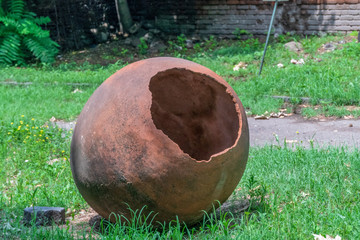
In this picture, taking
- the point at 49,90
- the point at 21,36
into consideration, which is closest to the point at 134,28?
the point at 21,36

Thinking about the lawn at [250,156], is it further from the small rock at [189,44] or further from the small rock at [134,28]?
the small rock at [134,28]

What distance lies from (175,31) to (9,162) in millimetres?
10908

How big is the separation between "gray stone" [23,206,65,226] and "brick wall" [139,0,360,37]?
11463mm

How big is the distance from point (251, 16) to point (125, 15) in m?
4.17

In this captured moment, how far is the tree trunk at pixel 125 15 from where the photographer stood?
16.2 m

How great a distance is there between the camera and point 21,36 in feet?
49.7

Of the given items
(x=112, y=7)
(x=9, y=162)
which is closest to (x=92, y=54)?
(x=112, y=7)

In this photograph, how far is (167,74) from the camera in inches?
159

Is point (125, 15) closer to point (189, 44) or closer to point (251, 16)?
point (189, 44)

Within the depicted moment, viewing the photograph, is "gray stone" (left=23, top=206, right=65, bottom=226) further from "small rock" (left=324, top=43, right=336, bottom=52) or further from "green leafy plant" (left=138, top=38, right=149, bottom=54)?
"green leafy plant" (left=138, top=38, right=149, bottom=54)

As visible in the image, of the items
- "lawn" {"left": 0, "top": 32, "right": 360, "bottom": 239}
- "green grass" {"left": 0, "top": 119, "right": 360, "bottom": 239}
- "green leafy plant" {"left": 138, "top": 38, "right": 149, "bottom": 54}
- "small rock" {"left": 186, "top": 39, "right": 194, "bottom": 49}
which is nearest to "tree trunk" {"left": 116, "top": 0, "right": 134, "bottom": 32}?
"green leafy plant" {"left": 138, "top": 38, "right": 149, "bottom": 54}

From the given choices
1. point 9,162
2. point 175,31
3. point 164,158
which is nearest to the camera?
point 164,158

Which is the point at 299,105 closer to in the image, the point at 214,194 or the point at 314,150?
the point at 314,150

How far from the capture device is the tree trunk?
16.2 metres
